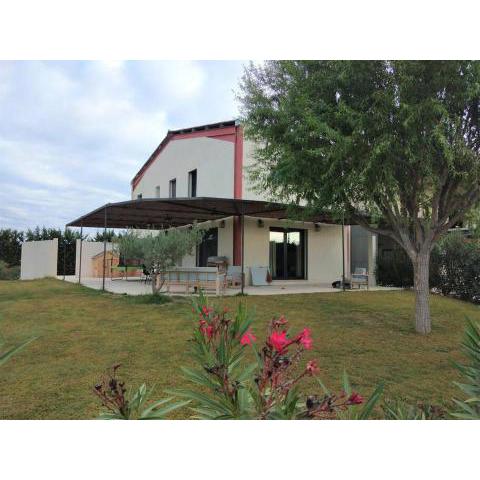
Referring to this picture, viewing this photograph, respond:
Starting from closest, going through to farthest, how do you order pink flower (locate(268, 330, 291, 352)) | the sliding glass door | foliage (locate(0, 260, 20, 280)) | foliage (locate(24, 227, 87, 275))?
pink flower (locate(268, 330, 291, 352)) < the sliding glass door < foliage (locate(0, 260, 20, 280)) < foliage (locate(24, 227, 87, 275))

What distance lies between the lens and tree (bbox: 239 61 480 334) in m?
6.47

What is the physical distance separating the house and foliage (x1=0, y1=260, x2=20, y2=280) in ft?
37.2

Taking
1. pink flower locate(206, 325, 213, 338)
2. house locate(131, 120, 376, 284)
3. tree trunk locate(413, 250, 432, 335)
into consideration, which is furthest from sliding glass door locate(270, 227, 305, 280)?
pink flower locate(206, 325, 213, 338)

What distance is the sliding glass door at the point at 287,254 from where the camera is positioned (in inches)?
663

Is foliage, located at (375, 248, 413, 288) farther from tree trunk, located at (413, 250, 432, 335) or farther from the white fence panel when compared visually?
the white fence panel

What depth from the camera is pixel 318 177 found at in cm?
749

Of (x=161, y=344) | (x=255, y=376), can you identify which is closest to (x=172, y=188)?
(x=161, y=344)

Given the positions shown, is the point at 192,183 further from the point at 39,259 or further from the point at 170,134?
the point at 39,259

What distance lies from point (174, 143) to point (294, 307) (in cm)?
1284

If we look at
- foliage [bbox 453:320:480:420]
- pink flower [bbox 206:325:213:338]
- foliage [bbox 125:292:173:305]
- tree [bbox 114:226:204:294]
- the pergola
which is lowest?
foliage [bbox 125:292:173:305]

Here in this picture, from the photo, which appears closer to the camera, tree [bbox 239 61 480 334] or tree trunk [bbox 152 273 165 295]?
tree [bbox 239 61 480 334]

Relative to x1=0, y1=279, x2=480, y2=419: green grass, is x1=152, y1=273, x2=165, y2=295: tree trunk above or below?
above
